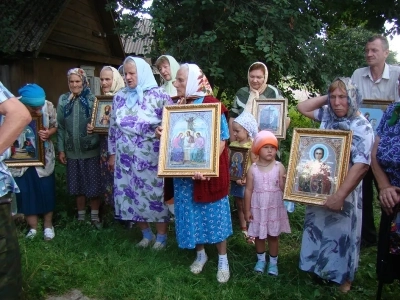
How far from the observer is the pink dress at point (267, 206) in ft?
12.2

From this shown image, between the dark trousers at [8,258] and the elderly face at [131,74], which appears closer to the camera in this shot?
the dark trousers at [8,258]

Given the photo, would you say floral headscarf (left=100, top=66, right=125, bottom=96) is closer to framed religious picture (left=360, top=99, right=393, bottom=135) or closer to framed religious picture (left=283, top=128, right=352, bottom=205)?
framed religious picture (left=283, top=128, right=352, bottom=205)

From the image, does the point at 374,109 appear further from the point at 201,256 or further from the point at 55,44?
the point at 55,44

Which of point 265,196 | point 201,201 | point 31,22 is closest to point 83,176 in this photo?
point 201,201

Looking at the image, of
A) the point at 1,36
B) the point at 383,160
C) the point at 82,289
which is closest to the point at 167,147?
the point at 82,289

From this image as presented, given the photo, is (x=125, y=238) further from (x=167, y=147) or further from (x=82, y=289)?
(x=167, y=147)

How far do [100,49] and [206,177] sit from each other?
38.2 ft

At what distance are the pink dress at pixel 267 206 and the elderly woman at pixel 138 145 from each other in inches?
39.9

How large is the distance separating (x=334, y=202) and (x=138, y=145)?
1.95m

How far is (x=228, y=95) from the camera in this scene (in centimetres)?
804

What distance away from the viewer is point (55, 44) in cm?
1130

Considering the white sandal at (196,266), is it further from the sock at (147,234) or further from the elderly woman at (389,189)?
the elderly woman at (389,189)

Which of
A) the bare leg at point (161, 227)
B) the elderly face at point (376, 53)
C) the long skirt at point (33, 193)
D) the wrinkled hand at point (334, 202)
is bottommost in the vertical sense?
the bare leg at point (161, 227)

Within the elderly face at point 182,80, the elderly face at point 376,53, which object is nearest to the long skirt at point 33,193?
the elderly face at point 182,80
